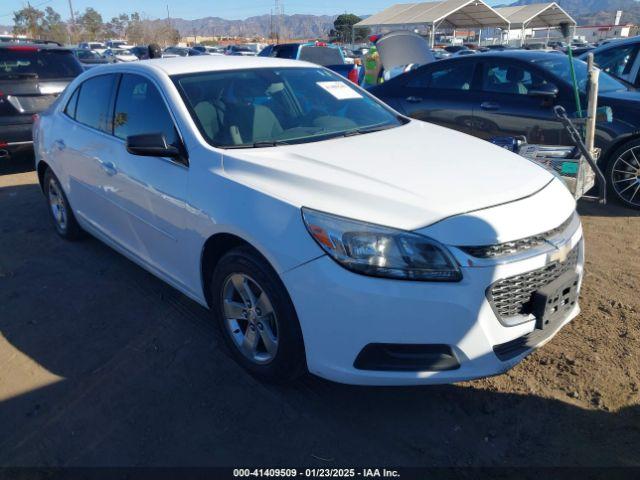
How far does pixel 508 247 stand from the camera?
7.52 feet

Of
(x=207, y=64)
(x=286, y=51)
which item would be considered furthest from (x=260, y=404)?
(x=286, y=51)

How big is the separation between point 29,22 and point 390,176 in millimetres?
77419

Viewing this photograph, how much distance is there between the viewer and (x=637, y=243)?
4523 millimetres

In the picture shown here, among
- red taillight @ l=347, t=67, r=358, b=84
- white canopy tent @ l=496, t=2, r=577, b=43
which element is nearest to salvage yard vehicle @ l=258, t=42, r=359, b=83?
red taillight @ l=347, t=67, r=358, b=84

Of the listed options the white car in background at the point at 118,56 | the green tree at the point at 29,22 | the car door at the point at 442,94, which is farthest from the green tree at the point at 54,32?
the car door at the point at 442,94

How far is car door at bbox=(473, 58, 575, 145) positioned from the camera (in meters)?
5.61

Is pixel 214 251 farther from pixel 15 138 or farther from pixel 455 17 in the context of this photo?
pixel 455 17

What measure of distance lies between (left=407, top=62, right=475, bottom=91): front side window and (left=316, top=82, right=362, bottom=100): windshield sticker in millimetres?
2830

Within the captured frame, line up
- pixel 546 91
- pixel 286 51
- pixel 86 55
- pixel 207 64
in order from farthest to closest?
1. pixel 86 55
2. pixel 286 51
3. pixel 546 91
4. pixel 207 64

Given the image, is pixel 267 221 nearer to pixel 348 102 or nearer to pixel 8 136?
pixel 348 102

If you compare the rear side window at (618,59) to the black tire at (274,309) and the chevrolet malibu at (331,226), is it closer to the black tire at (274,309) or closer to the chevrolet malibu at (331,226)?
the chevrolet malibu at (331,226)

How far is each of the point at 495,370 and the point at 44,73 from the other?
7.77m

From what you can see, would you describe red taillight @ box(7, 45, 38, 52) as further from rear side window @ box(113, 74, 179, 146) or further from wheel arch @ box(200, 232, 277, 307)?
wheel arch @ box(200, 232, 277, 307)

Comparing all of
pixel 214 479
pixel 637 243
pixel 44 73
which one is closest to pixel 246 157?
pixel 214 479
